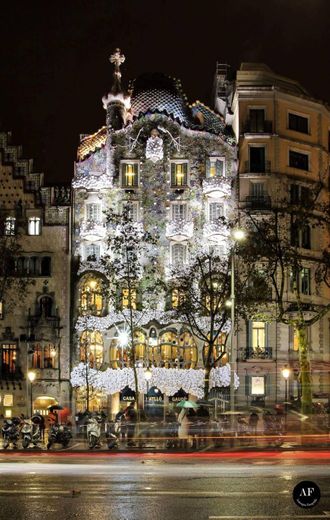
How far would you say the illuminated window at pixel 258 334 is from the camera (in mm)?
65312

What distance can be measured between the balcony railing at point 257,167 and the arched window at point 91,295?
13.7m

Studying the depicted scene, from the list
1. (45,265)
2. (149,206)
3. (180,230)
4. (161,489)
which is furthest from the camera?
(149,206)

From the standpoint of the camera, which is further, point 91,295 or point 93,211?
point 93,211

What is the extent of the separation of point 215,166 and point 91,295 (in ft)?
43.9

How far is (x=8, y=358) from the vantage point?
Answer: 66500 millimetres

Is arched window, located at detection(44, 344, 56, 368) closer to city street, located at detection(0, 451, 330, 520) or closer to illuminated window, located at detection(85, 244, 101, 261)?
illuminated window, located at detection(85, 244, 101, 261)

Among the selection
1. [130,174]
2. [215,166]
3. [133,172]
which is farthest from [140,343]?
[215,166]

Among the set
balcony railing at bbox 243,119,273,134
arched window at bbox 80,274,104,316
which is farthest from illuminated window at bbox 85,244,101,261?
balcony railing at bbox 243,119,273,134

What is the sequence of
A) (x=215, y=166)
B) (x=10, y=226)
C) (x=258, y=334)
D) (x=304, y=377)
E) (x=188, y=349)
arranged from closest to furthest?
(x=304, y=377) < (x=258, y=334) < (x=188, y=349) < (x=10, y=226) < (x=215, y=166)

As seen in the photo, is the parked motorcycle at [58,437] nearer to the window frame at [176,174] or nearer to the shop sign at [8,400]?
the shop sign at [8,400]

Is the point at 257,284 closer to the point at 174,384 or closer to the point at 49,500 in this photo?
the point at 174,384

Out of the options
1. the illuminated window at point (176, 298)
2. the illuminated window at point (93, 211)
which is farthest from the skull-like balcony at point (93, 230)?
the illuminated window at point (176, 298)

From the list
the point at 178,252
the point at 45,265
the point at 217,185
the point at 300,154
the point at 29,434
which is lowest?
the point at 29,434

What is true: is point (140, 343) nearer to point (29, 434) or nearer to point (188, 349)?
point (188, 349)
